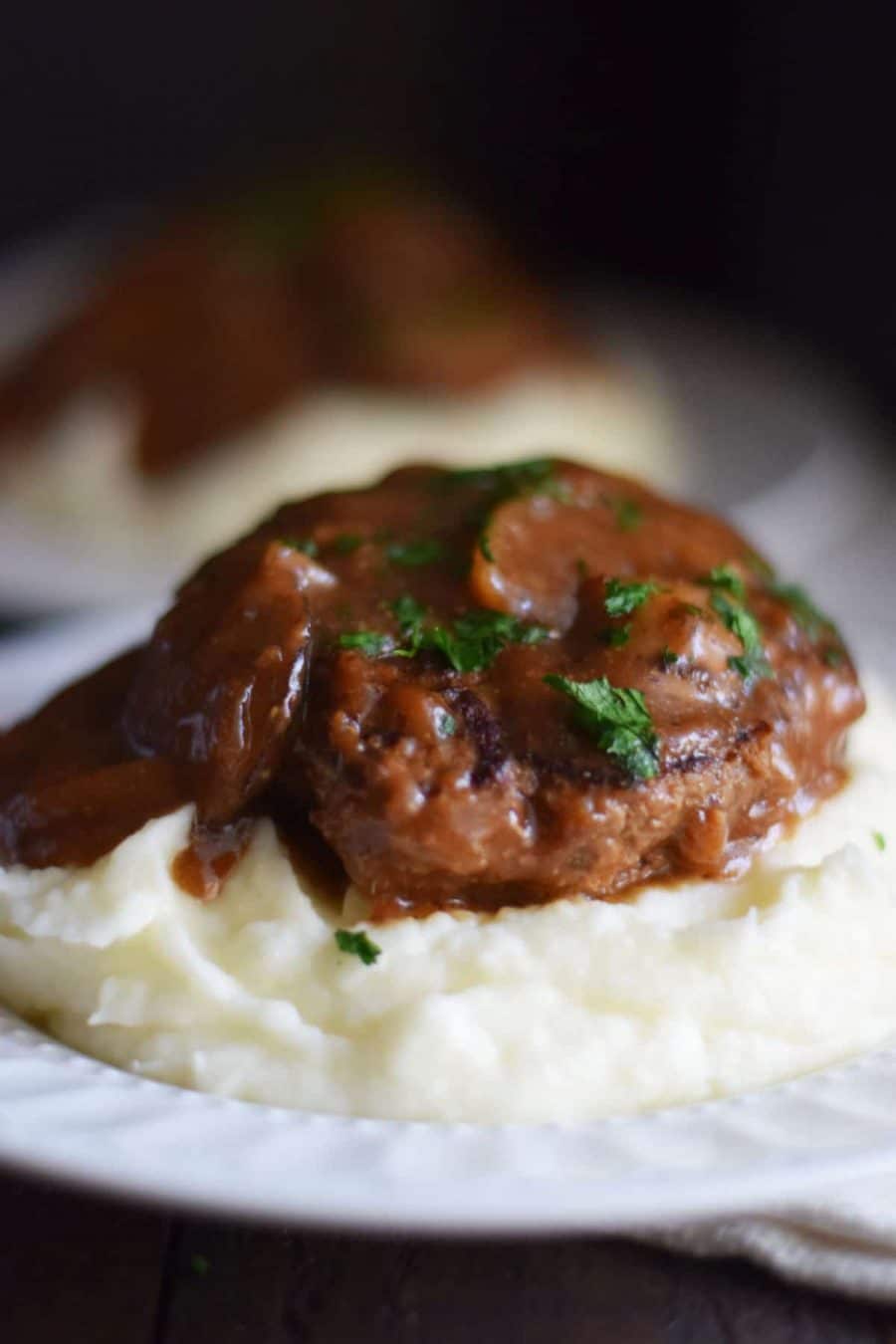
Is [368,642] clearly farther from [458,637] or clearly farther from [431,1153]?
[431,1153]

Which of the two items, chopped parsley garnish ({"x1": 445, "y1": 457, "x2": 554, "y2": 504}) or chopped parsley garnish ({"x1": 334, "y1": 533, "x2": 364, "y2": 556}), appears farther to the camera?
chopped parsley garnish ({"x1": 445, "y1": 457, "x2": 554, "y2": 504})

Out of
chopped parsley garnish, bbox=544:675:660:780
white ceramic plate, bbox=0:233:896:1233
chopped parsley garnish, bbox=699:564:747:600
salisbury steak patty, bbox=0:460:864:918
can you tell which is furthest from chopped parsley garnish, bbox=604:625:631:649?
white ceramic plate, bbox=0:233:896:1233

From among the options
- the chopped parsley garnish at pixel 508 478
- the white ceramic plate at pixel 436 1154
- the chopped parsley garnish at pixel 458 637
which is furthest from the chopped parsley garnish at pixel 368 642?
the white ceramic plate at pixel 436 1154

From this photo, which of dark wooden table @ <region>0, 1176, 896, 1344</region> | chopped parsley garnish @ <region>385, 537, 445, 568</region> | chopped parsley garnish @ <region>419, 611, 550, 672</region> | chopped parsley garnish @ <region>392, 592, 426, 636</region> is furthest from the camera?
chopped parsley garnish @ <region>385, 537, 445, 568</region>

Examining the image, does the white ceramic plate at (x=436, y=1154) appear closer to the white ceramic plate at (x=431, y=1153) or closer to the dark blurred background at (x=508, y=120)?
the white ceramic plate at (x=431, y=1153)

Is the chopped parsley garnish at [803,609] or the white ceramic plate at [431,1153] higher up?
the chopped parsley garnish at [803,609]

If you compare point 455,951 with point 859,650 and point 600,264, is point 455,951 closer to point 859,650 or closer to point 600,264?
point 859,650

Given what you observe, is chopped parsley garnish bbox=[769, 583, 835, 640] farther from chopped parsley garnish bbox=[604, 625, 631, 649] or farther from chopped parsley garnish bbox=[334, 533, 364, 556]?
chopped parsley garnish bbox=[334, 533, 364, 556]
